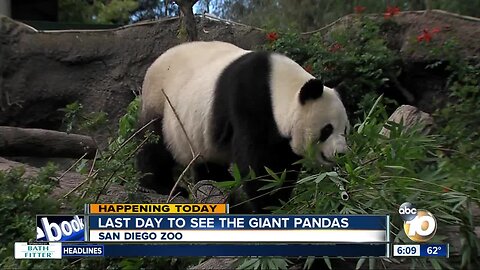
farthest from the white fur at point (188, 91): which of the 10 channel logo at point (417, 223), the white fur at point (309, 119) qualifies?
the 10 channel logo at point (417, 223)

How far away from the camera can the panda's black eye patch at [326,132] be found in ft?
12.6

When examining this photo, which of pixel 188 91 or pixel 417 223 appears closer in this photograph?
pixel 417 223

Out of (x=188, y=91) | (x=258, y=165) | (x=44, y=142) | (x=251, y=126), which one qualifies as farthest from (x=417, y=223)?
(x=44, y=142)

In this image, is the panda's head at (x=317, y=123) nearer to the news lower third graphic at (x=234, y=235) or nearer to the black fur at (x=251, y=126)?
the black fur at (x=251, y=126)

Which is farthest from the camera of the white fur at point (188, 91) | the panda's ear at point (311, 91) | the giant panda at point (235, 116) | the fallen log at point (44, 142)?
the fallen log at point (44, 142)

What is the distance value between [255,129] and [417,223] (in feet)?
3.54

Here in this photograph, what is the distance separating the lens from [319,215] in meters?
3.18

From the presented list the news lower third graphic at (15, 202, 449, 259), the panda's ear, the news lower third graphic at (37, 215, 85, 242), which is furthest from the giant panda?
the news lower third graphic at (37, 215, 85, 242)

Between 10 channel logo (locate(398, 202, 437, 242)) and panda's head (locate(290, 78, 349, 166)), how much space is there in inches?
25.8

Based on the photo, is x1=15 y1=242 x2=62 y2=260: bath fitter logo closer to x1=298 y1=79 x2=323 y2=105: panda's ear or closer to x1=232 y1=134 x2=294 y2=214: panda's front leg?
x1=232 y1=134 x2=294 y2=214: panda's front leg

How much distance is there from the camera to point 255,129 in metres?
3.95

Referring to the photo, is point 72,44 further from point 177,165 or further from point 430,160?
point 430,160

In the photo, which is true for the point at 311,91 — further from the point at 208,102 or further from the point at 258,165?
the point at 208,102

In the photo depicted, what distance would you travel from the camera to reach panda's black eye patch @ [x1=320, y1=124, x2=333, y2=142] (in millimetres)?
3840
